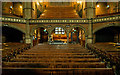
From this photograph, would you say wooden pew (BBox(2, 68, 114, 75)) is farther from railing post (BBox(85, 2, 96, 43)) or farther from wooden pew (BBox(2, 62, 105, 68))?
railing post (BBox(85, 2, 96, 43))

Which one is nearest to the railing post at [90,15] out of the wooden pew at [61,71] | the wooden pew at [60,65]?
the wooden pew at [60,65]

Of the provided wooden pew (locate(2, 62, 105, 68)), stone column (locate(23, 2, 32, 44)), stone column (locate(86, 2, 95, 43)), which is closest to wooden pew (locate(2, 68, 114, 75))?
wooden pew (locate(2, 62, 105, 68))

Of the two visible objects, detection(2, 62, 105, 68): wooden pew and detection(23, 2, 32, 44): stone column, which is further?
detection(23, 2, 32, 44): stone column

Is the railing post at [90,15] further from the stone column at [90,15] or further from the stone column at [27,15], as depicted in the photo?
the stone column at [27,15]

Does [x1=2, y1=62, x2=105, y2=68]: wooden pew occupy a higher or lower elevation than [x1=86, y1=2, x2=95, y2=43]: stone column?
lower

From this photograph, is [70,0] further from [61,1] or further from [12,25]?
[12,25]

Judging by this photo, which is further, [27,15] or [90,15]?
[27,15]

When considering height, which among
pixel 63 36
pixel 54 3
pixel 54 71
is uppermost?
pixel 54 3

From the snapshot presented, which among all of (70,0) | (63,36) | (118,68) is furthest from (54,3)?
(118,68)

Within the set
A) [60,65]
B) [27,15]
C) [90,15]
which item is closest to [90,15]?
[90,15]

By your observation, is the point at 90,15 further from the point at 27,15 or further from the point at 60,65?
the point at 60,65

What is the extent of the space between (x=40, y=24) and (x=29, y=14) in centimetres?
290

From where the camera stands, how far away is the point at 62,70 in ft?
10.2

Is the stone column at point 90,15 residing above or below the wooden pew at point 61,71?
above
